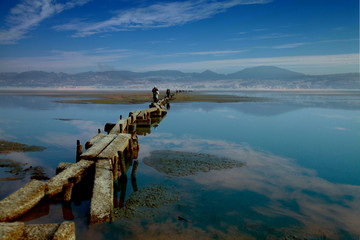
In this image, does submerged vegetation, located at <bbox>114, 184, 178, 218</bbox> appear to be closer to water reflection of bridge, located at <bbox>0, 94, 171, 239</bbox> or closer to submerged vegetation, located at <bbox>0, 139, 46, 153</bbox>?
water reflection of bridge, located at <bbox>0, 94, 171, 239</bbox>

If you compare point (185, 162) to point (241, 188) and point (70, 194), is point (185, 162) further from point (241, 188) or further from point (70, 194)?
point (70, 194)

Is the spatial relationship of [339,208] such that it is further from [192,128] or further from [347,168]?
[192,128]

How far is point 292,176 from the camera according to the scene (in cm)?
846

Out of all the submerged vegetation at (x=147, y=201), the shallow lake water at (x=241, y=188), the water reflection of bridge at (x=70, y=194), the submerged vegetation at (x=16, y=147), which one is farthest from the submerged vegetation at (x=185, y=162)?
the submerged vegetation at (x=16, y=147)

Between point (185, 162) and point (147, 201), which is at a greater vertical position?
point (185, 162)

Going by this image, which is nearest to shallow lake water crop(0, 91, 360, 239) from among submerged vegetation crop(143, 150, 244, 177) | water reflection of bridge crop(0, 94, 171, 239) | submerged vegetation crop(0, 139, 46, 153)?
water reflection of bridge crop(0, 94, 171, 239)

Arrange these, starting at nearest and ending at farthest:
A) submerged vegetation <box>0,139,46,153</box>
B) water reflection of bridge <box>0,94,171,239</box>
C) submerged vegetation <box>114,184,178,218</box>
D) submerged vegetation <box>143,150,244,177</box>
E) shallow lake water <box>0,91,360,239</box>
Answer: water reflection of bridge <box>0,94,171,239</box>
shallow lake water <box>0,91,360,239</box>
submerged vegetation <box>114,184,178,218</box>
submerged vegetation <box>143,150,244,177</box>
submerged vegetation <box>0,139,46,153</box>

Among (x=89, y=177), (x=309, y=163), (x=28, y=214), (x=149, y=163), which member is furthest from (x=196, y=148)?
(x=28, y=214)

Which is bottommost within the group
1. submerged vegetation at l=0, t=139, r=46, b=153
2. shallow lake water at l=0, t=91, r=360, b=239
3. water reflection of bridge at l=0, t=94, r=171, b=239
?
shallow lake water at l=0, t=91, r=360, b=239

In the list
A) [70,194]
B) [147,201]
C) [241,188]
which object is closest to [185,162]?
[241,188]

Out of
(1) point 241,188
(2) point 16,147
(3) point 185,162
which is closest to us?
(1) point 241,188

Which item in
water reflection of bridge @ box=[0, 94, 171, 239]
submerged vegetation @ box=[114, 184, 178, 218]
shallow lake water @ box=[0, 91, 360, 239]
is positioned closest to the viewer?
water reflection of bridge @ box=[0, 94, 171, 239]

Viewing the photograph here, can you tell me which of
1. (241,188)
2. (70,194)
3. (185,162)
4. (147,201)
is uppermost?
(70,194)

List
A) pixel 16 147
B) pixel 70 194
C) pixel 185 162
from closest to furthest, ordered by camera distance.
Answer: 1. pixel 70 194
2. pixel 185 162
3. pixel 16 147
